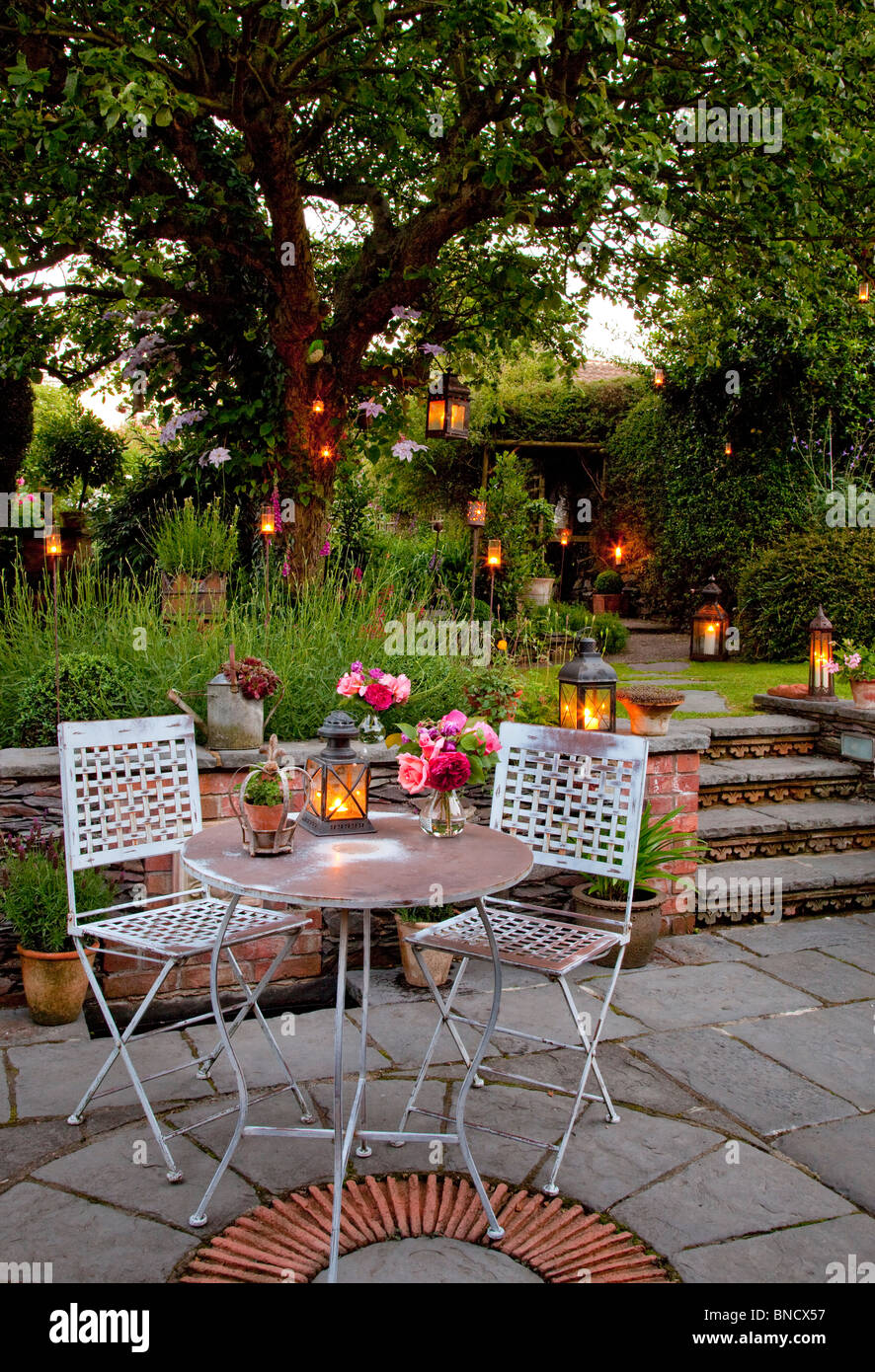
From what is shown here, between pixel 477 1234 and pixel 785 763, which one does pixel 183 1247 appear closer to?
pixel 477 1234

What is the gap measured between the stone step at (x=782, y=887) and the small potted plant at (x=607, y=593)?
10.6m

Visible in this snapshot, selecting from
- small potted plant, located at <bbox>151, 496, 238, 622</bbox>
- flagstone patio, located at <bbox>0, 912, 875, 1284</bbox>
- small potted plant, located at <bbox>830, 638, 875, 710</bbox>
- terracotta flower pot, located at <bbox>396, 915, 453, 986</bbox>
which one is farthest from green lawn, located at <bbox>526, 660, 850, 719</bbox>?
flagstone patio, located at <bbox>0, 912, 875, 1284</bbox>

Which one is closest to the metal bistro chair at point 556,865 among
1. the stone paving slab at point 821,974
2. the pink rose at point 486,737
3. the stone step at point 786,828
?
the pink rose at point 486,737

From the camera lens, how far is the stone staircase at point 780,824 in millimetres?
4895

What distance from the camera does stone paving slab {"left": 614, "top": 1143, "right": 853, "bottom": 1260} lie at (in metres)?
2.34

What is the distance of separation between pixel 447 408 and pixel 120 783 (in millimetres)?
4717

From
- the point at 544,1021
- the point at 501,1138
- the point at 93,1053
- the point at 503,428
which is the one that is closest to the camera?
the point at 501,1138

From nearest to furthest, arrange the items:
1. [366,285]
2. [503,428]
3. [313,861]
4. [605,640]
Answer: [313,861] < [366,285] < [605,640] < [503,428]

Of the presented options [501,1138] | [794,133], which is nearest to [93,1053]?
[501,1138]

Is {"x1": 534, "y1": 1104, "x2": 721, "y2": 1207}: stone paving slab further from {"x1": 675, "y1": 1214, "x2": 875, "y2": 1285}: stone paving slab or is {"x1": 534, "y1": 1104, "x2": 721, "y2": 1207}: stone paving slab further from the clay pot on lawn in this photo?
the clay pot on lawn

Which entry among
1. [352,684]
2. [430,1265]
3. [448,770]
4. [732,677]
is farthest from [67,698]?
[732,677]

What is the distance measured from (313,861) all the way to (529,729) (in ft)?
3.54

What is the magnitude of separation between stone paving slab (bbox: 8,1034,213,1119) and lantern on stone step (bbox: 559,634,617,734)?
6.96 feet
